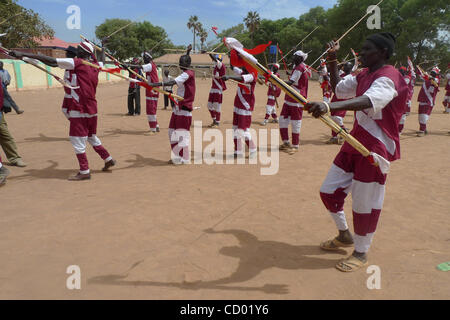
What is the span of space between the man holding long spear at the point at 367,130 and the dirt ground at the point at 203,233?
0.56m

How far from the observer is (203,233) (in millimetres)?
3746

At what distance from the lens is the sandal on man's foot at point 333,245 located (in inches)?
134

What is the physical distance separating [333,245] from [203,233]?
149 cm

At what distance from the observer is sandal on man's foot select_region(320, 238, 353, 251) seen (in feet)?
11.2

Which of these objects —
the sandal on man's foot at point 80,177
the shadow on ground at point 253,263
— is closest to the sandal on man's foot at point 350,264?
the shadow on ground at point 253,263

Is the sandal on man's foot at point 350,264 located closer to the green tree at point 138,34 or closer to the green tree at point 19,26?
the green tree at point 19,26

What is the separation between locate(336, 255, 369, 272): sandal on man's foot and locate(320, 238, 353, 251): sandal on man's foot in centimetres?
31

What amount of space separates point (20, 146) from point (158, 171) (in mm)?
4295

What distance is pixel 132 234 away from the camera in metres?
3.67

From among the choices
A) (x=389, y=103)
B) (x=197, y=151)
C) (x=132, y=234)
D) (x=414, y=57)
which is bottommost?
(x=132, y=234)

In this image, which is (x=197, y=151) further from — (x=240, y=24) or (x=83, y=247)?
(x=83, y=247)

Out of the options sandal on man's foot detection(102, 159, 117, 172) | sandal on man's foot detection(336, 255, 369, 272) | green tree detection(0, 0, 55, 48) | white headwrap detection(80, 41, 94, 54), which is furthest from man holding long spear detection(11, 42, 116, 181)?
green tree detection(0, 0, 55, 48)

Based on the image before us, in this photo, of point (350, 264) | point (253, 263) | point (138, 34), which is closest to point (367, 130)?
point (350, 264)
